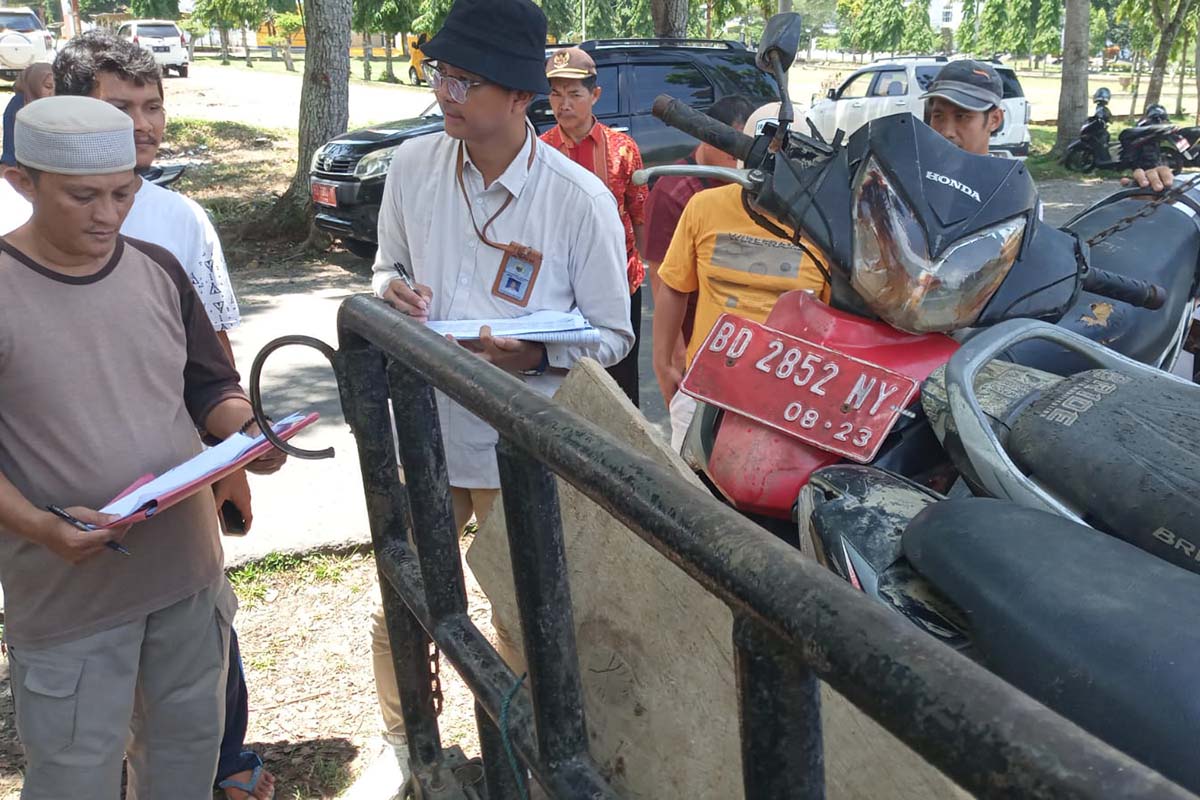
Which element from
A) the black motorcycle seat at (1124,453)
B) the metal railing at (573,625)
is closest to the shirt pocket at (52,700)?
the metal railing at (573,625)

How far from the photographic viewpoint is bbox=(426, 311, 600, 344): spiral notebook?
2.24 m

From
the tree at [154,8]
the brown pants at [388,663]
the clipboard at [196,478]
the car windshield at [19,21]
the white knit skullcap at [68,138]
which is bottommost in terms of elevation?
the brown pants at [388,663]

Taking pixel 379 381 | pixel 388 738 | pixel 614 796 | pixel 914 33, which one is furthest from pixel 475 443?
pixel 914 33

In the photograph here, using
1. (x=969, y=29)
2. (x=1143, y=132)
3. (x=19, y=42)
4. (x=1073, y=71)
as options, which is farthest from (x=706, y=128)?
(x=969, y=29)

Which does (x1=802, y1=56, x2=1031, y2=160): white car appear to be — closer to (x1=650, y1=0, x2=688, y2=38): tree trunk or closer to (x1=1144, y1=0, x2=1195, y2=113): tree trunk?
(x1=1144, y1=0, x2=1195, y2=113): tree trunk

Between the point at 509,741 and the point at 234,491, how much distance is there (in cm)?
123

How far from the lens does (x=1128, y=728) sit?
1034mm

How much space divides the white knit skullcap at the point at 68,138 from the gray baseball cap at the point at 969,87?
2517mm

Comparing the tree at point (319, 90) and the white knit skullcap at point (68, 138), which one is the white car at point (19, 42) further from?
the white knit skullcap at point (68, 138)

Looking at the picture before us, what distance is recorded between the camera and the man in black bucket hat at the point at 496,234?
7.71 ft

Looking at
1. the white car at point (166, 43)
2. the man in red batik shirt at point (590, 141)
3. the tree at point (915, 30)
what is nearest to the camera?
the man in red batik shirt at point (590, 141)

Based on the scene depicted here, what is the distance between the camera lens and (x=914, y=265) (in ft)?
5.51

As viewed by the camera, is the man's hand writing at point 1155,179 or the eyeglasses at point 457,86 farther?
the man's hand writing at point 1155,179

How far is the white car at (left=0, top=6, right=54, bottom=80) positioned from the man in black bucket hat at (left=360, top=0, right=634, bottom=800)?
20566mm
